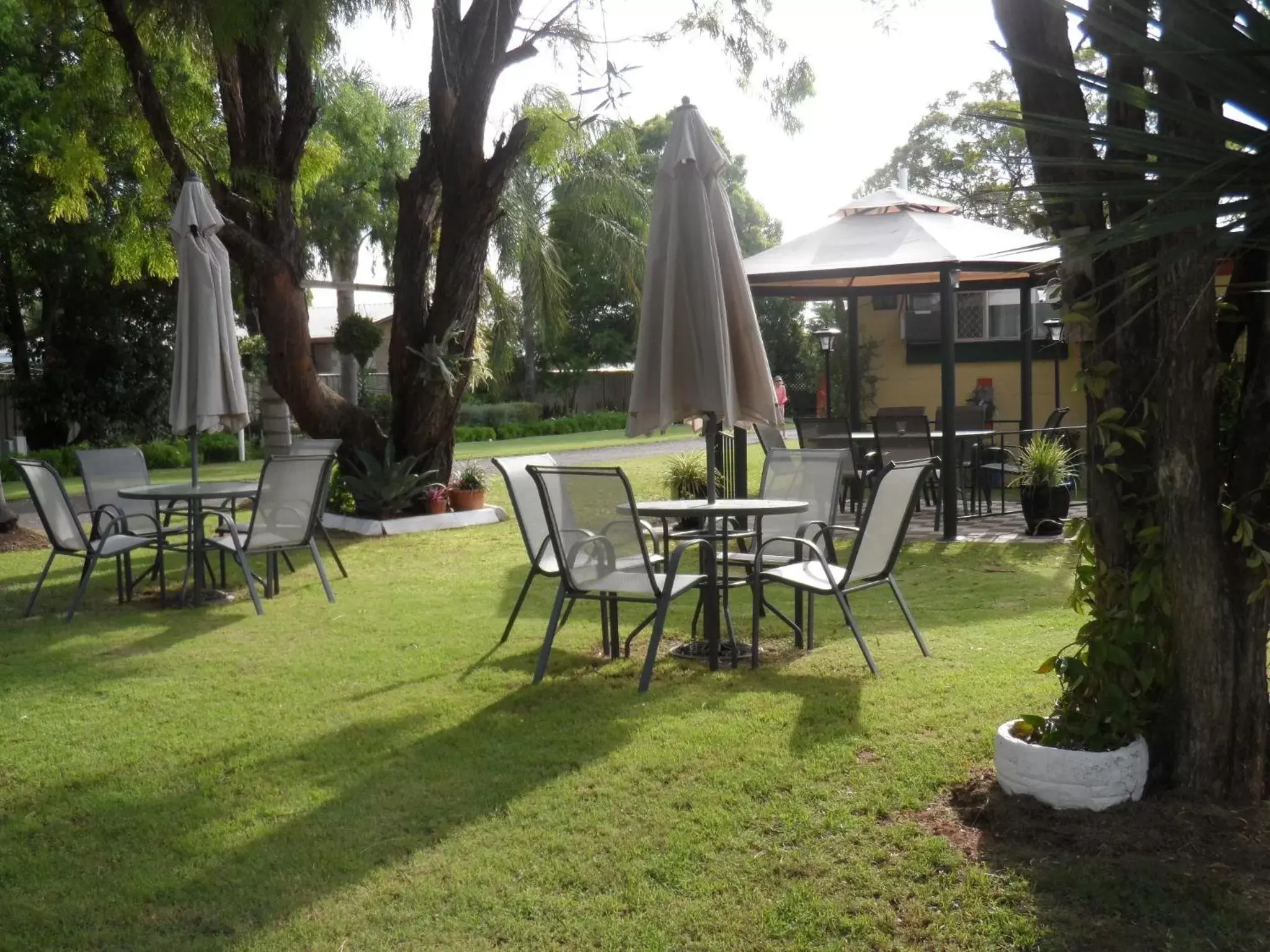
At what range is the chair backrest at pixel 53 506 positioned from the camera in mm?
7355

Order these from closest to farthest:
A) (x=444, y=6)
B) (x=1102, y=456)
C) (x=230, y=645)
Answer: (x=1102, y=456) → (x=230, y=645) → (x=444, y=6)

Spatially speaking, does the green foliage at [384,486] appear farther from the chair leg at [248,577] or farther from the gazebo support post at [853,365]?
the gazebo support post at [853,365]

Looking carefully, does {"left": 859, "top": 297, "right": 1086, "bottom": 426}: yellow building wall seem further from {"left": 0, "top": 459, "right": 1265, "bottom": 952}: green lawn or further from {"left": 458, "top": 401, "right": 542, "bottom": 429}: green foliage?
{"left": 458, "top": 401, "right": 542, "bottom": 429}: green foliage

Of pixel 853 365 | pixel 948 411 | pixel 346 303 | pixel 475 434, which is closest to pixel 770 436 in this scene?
pixel 948 411

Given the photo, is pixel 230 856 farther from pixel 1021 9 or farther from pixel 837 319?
pixel 837 319

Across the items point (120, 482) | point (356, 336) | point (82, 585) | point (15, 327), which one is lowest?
point (82, 585)

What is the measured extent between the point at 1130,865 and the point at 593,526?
2863 millimetres

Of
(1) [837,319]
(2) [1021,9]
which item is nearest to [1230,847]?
(2) [1021,9]

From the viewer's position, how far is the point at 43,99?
16922 mm

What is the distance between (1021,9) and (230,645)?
4956 millimetres

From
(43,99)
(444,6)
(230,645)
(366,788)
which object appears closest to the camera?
(366,788)

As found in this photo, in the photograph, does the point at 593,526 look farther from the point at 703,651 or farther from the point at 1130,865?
the point at 1130,865

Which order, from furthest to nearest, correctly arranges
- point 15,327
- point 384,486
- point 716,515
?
point 15,327 → point 384,486 → point 716,515

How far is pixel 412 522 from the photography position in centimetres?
1163
